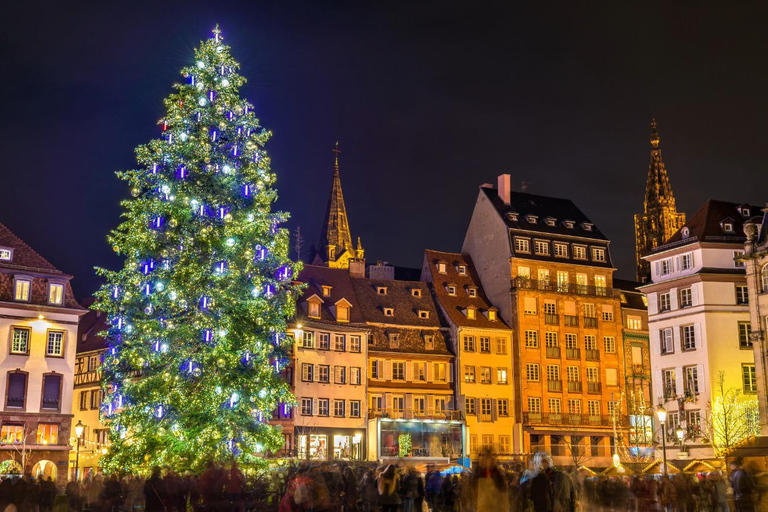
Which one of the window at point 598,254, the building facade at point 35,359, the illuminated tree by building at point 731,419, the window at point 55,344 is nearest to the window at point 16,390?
the building facade at point 35,359

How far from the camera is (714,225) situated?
6681 centimetres

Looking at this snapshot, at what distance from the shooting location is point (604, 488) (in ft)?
118

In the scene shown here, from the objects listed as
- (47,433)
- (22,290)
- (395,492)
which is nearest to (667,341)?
(47,433)

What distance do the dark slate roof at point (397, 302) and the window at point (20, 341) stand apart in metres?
23.5

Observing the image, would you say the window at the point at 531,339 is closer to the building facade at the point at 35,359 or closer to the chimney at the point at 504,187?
the chimney at the point at 504,187

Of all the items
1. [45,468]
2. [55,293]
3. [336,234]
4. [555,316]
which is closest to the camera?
[45,468]

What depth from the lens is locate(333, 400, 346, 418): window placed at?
6812 centimetres

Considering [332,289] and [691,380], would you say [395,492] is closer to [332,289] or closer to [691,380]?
[691,380]

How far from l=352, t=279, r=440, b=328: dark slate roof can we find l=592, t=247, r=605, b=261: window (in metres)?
14.6

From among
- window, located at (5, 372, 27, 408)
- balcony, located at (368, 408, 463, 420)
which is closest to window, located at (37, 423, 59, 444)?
window, located at (5, 372, 27, 408)

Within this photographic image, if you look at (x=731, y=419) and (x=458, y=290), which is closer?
(x=731, y=419)

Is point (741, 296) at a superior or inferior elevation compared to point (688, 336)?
superior

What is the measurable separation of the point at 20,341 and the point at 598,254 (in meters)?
45.6

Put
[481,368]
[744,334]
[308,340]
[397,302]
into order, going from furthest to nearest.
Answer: [397,302] → [481,368] → [308,340] → [744,334]
